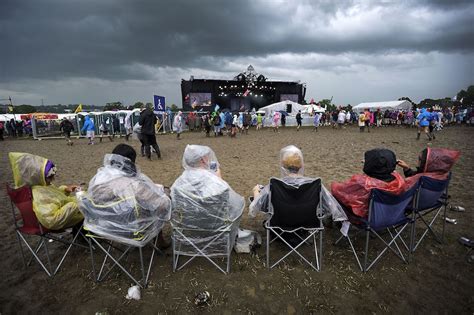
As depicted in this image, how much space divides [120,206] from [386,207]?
2606 mm

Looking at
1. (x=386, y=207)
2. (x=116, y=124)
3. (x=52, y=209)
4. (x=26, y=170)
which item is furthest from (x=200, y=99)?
(x=386, y=207)

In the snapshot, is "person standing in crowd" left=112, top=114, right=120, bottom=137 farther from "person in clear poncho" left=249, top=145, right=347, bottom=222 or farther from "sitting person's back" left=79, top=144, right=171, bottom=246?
"person in clear poncho" left=249, top=145, right=347, bottom=222

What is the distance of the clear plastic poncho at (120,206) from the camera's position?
7.48ft

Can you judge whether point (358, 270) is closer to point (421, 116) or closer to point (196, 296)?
point (196, 296)

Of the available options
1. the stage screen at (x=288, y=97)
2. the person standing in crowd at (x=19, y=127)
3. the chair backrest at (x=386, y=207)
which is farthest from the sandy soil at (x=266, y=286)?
the stage screen at (x=288, y=97)

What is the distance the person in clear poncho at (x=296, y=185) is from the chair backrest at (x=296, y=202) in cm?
7

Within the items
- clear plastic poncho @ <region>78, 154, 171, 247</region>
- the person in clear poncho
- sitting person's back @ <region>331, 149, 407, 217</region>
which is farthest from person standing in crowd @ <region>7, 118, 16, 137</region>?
sitting person's back @ <region>331, 149, 407, 217</region>

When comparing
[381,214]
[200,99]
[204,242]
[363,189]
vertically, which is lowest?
[204,242]

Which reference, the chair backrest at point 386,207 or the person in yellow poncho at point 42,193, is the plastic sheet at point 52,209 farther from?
the chair backrest at point 386,207

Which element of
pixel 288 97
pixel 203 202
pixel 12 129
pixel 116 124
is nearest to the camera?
pixel 203 202

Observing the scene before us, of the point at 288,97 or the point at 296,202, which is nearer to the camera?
the point at 296,202

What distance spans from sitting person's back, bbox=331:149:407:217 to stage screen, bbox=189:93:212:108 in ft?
95.1

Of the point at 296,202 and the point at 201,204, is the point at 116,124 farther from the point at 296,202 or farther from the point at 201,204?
the point at 296,202

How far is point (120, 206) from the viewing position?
7.46ft
